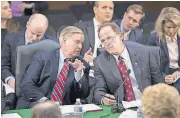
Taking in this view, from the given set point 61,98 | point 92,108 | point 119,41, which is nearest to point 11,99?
point 61,98

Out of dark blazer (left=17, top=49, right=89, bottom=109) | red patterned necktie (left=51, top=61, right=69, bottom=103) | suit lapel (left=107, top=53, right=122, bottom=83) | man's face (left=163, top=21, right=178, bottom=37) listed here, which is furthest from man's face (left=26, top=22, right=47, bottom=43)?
man's face (left=163, top=21, right=178, bottom=37)

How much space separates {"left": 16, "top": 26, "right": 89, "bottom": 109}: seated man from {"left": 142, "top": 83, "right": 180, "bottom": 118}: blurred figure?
134cm

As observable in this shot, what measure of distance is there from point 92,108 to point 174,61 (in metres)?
1.68

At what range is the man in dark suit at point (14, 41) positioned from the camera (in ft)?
15.9

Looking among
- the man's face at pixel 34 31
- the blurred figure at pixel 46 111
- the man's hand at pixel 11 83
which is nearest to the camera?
the blurred figure at pixel 46 111

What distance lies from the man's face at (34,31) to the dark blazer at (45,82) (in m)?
0.75

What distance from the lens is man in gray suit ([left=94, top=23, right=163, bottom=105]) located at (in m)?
4.15

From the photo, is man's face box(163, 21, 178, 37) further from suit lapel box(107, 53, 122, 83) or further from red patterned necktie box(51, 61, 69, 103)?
red patterned necktie box(51, 61, 69, 103)

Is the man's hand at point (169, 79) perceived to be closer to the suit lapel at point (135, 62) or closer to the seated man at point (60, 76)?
the suit lapel at point (135, 62)

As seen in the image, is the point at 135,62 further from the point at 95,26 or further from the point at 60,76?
the point at 95,26

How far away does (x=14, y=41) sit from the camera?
5031 millimetres

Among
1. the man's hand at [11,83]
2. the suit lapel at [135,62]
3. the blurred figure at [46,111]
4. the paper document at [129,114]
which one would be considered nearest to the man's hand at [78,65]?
the suit lapel at [135,62]

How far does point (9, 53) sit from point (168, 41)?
174 centimetres

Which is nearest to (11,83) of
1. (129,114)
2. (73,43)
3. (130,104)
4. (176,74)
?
(73,43)
